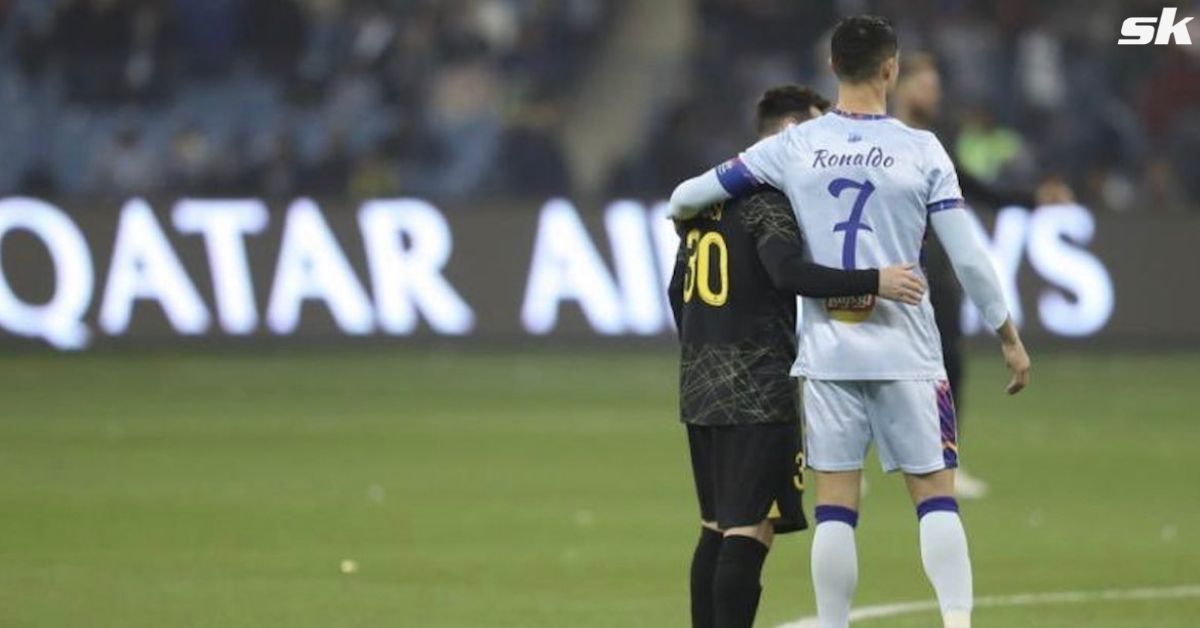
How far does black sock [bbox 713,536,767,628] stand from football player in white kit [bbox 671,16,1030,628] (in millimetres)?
235

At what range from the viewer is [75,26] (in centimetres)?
2856

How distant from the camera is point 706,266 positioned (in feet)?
29.3

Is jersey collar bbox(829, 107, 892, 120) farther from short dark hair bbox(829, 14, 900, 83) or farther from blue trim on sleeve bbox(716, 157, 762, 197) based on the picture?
blue trim on sleeve bbox(716, 157, 762, 197)

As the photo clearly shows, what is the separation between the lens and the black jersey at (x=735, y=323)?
8.84 m

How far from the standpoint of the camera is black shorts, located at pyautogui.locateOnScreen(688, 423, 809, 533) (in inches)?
348

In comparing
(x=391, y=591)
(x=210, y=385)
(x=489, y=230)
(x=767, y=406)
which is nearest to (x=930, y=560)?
(x=767, y=406)

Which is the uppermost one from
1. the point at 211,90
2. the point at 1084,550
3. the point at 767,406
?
the point at 211,90

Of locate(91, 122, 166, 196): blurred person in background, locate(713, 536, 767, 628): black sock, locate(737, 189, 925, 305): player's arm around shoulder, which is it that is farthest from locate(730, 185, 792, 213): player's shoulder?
locate(91, 122, 166, 196): blurred person in background

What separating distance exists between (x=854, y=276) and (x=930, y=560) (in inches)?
37.0

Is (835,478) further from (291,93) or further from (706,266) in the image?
(291,93)

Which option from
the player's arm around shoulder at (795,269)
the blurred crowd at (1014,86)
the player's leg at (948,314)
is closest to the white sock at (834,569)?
the player's arm around shoulder at (795,269)

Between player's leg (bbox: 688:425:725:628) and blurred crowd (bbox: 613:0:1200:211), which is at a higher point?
blurred crowd (bbox: 613:0:1200:211)

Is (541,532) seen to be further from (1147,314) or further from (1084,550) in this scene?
(1147,314)

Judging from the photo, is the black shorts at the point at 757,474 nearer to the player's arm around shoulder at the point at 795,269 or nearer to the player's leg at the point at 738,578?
the player's leg at the point at 738,578
